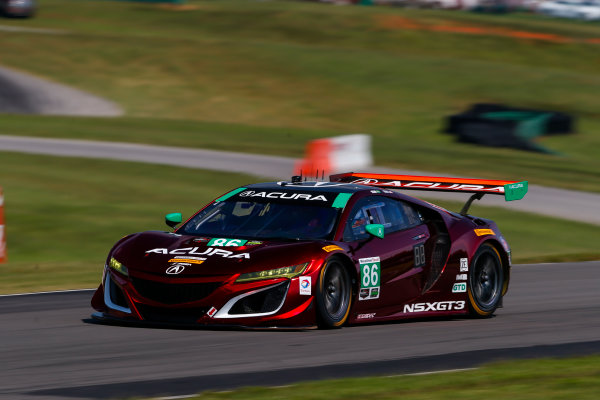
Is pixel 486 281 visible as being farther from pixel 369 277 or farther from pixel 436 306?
pixel 369 277

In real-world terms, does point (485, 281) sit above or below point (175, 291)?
below

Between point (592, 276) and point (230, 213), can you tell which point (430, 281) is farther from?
point (592, 276)

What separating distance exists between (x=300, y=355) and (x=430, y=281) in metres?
2.75

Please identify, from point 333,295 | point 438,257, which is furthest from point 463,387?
point 438,257

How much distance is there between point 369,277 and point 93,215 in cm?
962

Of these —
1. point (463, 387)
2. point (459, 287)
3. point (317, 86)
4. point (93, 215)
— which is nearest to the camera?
point (463, 387)

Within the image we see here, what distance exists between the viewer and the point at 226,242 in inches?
364

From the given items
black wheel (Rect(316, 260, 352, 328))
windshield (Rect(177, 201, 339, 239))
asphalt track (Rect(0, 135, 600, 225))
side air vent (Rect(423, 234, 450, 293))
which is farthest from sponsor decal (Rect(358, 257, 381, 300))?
asphalt track (Rect(0, 135, 600, 225))

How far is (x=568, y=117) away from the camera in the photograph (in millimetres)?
33250

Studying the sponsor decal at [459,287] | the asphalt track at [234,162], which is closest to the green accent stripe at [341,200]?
the sponsor decal at [459,287]

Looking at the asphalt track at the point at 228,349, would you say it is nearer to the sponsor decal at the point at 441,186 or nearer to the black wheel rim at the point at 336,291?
the black wheel rim at the point at 336,291

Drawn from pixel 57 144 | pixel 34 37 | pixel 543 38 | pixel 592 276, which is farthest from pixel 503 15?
pixel 592 276

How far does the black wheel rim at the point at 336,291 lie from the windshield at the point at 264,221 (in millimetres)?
374

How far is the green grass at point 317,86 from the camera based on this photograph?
30.1m
